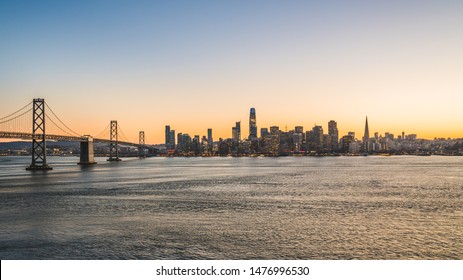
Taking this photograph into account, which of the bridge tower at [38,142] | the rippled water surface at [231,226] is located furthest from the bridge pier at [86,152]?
the rippled water surface at [231,226]

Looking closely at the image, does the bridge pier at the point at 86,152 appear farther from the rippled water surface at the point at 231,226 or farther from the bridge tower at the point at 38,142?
the rippled water surface at the point at 231,226

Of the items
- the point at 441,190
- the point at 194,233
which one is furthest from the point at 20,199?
the point at 441,190

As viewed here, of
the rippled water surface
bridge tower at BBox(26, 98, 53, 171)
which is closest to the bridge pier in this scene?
bridge tower at BBox(26, 98, 53, 171)

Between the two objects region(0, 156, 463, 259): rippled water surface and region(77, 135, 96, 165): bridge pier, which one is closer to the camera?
region(0, 156, 463, 259): rippled water surface

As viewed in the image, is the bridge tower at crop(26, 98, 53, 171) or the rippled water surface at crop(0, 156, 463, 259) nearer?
the rippled water surface at crop(0, 156, 463, 259)

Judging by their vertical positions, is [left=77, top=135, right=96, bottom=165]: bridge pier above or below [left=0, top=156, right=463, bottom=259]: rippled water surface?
above

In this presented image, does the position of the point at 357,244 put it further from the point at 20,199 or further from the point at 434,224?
the point at 20,199

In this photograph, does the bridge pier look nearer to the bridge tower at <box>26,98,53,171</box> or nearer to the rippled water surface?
the bridge tower at <box>26,98,53,171</box>

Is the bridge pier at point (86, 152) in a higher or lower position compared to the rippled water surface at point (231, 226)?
higher

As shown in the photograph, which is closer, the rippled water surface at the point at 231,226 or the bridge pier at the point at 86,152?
the rippled water surface at the point at 231,226

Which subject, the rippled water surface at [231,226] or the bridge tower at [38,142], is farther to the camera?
the bridge tower at [38,142]
